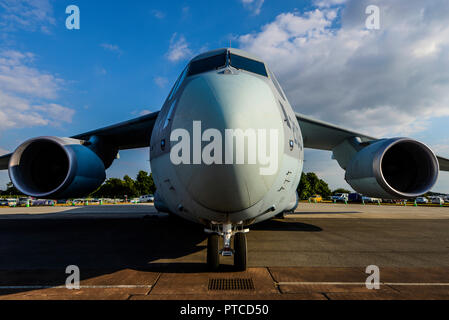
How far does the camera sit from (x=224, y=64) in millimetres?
4078

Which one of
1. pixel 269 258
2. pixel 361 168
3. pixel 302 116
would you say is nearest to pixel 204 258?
pixel 269 258

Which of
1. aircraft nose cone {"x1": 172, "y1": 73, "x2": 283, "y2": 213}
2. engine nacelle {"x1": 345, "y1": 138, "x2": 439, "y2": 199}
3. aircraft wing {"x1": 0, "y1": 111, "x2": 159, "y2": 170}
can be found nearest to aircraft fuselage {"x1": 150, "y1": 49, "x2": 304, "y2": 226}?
aircraft nose cone {"x1": 172, "y1": 73, "x2": 283, "y2": 213}

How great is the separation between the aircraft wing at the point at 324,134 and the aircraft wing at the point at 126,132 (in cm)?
485

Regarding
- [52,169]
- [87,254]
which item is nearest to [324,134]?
[87,254]

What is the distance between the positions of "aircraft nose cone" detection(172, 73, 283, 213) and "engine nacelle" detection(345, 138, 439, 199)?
3886 millimetres

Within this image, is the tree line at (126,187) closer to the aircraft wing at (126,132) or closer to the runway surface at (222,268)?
the aircraft wing at (126,132)

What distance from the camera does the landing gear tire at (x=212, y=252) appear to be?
3.90m

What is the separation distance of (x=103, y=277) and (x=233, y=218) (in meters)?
2.24

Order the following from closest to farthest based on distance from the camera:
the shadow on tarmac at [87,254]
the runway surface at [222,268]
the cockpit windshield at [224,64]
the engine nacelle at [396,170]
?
A: the runway surface at [222,268], the shadow on tarmac at [87,254], the cockpit windshield at [224,64], the engine nacelle at [396,170]

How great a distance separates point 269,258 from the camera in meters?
4.78

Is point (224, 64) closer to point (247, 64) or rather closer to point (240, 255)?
point (247, 64)

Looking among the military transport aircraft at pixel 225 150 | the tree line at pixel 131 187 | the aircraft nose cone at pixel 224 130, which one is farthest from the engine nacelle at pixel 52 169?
the tree line at pixel 131 187

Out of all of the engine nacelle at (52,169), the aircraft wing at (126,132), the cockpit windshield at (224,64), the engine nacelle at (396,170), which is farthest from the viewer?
the aircraft wing at (126,132)
